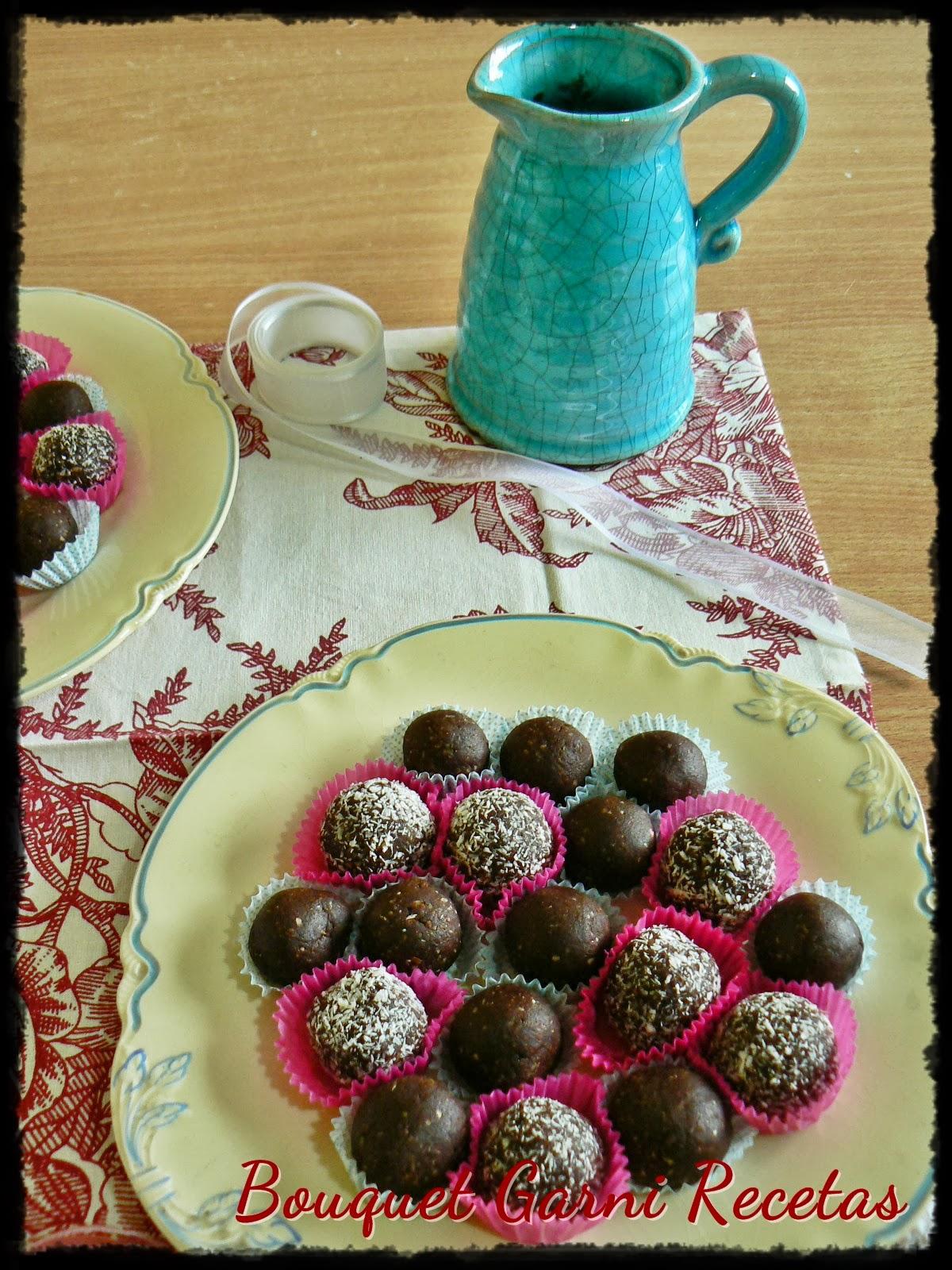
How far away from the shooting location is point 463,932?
97 cm

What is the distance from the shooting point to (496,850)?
962 millimetres

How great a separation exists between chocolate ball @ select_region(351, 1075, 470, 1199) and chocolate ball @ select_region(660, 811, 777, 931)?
0.26 metres

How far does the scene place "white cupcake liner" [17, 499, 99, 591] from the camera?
1.18 metres

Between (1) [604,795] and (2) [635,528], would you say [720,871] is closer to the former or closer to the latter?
(1) [604,795]

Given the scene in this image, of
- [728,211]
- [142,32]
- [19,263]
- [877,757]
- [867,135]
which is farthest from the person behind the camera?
[142,32]

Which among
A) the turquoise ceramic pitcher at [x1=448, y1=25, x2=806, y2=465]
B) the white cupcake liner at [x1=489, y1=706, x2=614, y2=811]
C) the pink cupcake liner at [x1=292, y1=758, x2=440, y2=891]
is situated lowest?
the pink cupcake liner at [x1=292, y1=758, x2=440, y2=891]

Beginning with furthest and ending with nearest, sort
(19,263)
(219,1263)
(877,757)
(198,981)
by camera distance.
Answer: (19,263)
(877,757)
(198,981)
(219,1263)

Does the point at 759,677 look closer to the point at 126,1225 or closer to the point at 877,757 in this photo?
the point at 877,757

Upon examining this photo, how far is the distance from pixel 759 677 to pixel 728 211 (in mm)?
552

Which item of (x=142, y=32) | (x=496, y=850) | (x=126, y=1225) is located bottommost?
(x=126, y=1225)

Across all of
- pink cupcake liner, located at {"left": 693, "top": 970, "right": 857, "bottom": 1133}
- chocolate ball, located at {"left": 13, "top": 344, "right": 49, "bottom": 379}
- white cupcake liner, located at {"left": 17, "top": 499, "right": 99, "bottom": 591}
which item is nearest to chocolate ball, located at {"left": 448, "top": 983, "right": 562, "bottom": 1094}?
pink cupcake liner, located at {"left": 693, "top": 970, "right": 857, "bottom": 1133}

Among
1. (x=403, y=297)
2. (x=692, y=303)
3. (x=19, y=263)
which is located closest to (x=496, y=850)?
(x=692, y=303)

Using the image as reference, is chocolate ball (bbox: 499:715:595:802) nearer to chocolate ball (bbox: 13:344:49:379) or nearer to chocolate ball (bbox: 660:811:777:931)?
chocolate ball (bbox: 660:811:777:931)

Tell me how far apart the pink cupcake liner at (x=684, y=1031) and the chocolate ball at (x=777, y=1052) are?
0.02 metres
